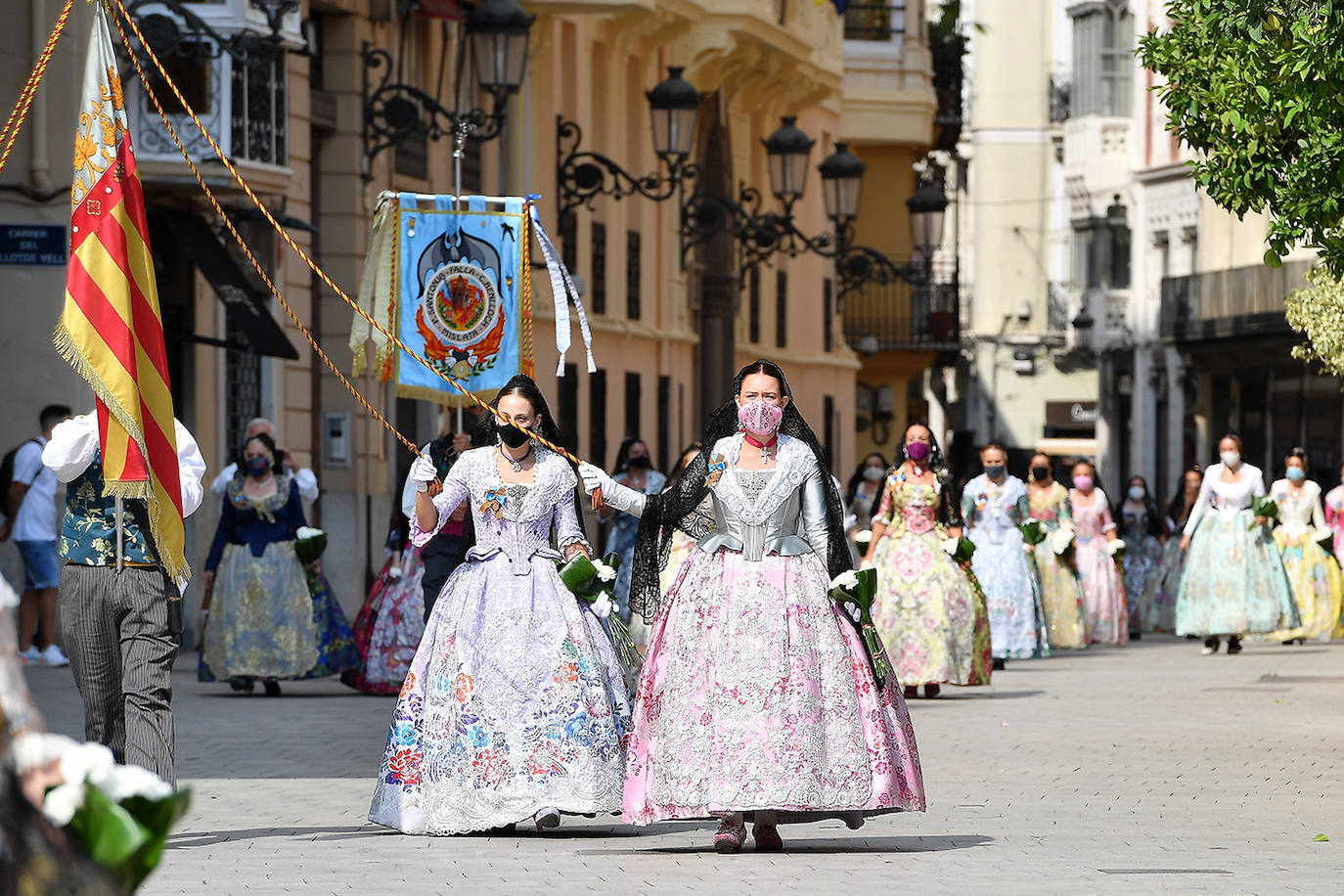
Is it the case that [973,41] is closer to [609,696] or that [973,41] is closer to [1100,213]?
[1100,213]

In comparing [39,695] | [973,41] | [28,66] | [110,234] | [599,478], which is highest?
[973,41]

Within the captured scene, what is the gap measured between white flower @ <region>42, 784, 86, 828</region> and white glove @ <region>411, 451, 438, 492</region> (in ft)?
23.1

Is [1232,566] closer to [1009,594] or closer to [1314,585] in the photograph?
[1009,594]

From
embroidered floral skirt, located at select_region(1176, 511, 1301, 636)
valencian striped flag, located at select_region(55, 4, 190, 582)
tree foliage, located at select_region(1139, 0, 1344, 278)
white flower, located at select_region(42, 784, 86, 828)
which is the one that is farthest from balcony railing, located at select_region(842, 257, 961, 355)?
white flower, located at select_region(42, 784, 86, 828)

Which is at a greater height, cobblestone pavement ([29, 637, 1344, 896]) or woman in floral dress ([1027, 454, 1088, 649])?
woman in floral dress ([1027, 454, 1088, 649])

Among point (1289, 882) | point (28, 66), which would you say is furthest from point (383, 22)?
point (1289, 882)

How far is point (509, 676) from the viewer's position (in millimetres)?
11562

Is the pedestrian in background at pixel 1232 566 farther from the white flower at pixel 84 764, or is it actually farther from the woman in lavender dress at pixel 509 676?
the white flower at pixel 84 764

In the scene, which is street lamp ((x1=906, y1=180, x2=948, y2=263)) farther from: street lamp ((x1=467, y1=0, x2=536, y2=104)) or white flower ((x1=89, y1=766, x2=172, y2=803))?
white flower ((x1=89, y1=766, x2=172, y2=803))

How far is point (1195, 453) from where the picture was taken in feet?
186

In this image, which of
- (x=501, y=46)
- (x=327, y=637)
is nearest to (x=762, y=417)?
(x=327, y=637)

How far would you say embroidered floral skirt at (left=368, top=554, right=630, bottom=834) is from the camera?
1144cm

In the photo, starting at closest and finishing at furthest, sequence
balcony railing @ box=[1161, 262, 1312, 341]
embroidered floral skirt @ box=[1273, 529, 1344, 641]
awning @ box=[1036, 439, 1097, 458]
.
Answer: embroidered floral skirt @ box=[1273, 529, 1344, 641] → balcony railing @ box=[1161, 262, 1312, 341] → awning @ box=[1036, 439, 1097, 458]

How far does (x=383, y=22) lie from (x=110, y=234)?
1833cm
